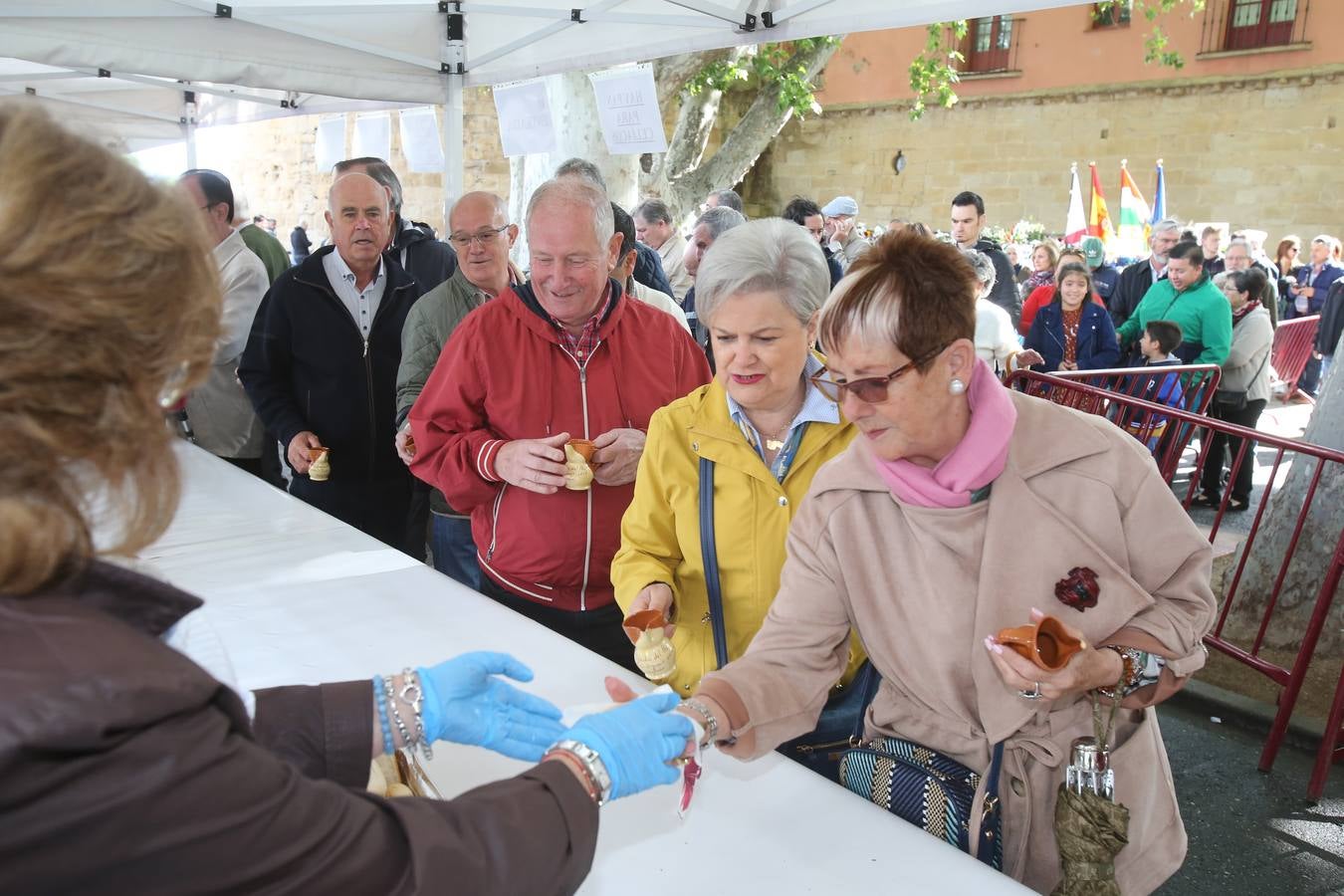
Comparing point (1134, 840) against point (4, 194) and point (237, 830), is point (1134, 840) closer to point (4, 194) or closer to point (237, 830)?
point (237, 830)

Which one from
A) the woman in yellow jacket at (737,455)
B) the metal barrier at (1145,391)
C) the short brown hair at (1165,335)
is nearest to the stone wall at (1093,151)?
the short brown hair at (1165,335)

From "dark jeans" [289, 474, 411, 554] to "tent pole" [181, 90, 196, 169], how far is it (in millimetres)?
5704

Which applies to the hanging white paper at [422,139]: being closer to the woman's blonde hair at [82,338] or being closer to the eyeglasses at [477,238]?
the eyeglasses at [477,238]

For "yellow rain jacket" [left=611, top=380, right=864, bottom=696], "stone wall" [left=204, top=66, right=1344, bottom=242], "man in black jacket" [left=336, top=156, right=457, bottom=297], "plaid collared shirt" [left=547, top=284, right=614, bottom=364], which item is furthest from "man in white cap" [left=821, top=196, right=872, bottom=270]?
"stone wall" [left=204, top=66, right=1344, bottom=242]

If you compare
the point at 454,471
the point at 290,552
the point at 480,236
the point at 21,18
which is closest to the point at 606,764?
the point at 454,471

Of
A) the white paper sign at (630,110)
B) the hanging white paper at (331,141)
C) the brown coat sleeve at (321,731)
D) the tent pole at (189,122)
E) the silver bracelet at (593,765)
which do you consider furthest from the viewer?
the tent pole at (189,122)

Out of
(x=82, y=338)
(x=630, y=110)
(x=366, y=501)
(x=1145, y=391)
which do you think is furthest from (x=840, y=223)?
(x=82, y=338)

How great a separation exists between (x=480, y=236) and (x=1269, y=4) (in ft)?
67.3

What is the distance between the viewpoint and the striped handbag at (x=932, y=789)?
171cm

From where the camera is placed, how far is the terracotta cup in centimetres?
152

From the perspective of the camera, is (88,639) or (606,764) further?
(606,764)

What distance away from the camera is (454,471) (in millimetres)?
2619

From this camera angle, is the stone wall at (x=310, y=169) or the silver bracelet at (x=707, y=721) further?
the stone wall at (x=310, y=169)

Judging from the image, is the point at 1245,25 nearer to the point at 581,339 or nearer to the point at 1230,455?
the point at 1230,455
